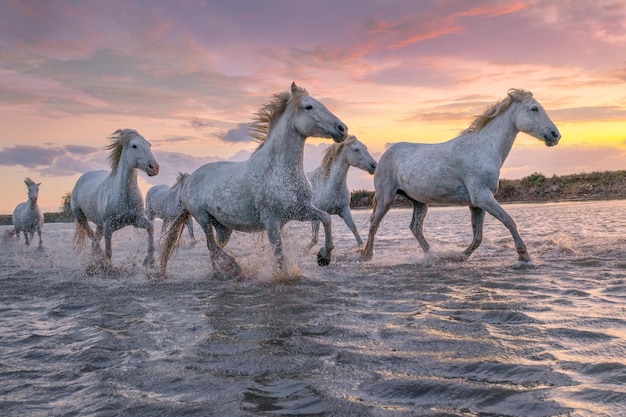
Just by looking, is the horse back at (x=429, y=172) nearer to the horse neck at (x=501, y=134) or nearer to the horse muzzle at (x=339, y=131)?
the horse neck at (x=501, y=134)

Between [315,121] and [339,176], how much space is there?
4472 mm

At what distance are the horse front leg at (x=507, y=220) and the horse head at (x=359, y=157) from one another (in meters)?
3.24

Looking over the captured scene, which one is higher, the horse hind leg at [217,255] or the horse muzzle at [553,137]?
the horse muzzle at [553,137]

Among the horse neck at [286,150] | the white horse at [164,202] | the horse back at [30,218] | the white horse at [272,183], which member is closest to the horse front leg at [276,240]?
the white horse at [272,183]

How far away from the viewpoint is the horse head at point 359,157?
1078cm

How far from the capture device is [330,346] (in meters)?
3.30

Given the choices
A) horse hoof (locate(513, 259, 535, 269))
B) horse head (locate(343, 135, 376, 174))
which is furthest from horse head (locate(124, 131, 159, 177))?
horse hoof (locate(513, 259, 535, 269))

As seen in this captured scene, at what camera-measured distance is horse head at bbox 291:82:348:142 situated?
6469mm

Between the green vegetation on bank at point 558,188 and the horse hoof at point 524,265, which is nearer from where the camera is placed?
the horse hoof at point 524,265

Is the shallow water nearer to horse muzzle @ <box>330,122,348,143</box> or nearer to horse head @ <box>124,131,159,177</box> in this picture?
horse muzzle @ <box>330,122,348,143</box>

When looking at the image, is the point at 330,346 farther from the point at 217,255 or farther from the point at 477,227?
the point at 477,227

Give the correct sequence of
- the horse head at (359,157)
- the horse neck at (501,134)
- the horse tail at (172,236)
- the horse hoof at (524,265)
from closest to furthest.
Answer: the horse hoof at (524,265), the horse tail at (172,236), the horse neck at (501,134), the horse head at (359,157)

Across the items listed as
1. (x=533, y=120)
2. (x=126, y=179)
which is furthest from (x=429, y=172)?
(x=126, y=179)

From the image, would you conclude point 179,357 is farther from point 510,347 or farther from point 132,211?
point 132,211
